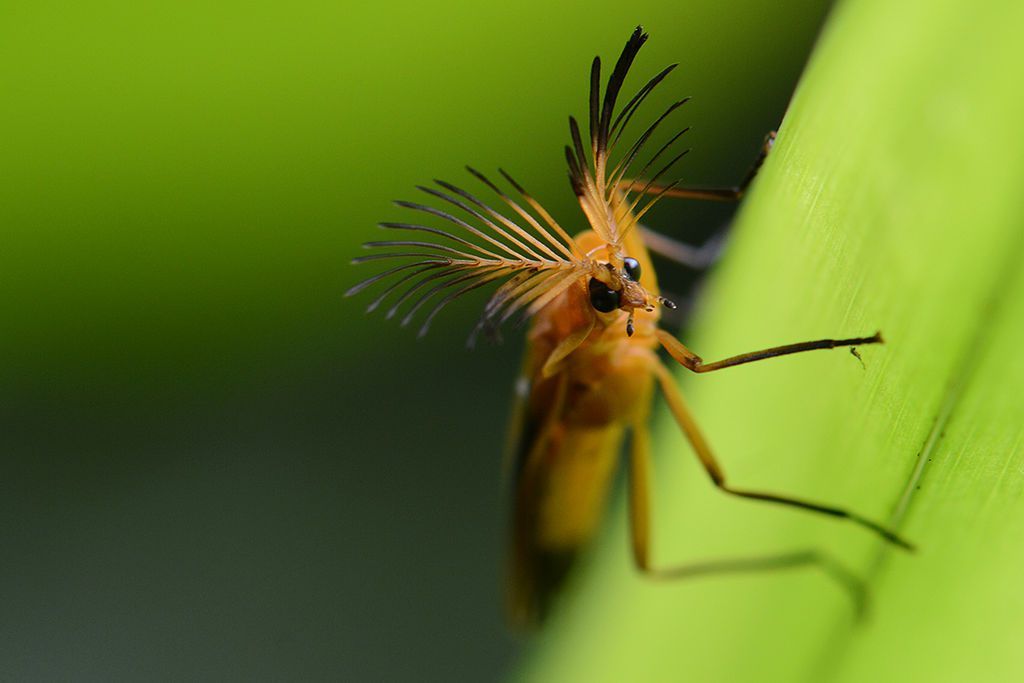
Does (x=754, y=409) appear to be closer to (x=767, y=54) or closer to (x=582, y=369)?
(x=582, y=369)

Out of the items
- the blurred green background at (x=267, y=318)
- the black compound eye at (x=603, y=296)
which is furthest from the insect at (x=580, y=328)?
the blurred green background at (x=267, y=318)

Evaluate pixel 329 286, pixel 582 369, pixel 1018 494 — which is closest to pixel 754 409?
pixel 582 369

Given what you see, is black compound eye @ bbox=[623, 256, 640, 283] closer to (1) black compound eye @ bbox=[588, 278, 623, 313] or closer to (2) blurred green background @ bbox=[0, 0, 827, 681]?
(1) black compound eye @ bbox=[588, 278, 623, 313]

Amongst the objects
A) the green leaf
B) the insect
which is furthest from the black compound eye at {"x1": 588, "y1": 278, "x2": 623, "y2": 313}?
the green leaf

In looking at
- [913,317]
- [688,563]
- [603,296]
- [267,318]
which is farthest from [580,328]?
[267,318]

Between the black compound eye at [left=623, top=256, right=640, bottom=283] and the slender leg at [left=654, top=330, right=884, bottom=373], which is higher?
the black compound eye at [left=623, top=256, right=640, bottom=283]

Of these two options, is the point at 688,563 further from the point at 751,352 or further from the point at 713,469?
the point at 751,352

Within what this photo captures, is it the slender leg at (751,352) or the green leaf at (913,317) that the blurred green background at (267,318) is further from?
the green leaf at (913,317)
